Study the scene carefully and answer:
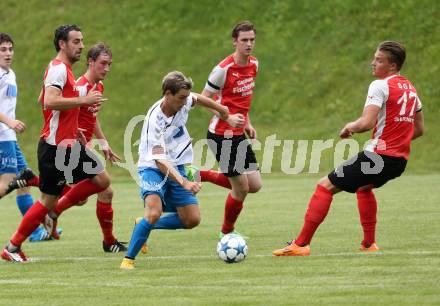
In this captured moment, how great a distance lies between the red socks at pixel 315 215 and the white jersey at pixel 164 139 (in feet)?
4.23

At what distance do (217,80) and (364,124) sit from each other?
3129mm

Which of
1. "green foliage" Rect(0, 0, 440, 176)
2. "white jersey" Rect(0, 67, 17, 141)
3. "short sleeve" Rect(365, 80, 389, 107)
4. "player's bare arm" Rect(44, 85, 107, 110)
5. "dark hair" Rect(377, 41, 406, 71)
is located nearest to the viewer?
"short sleeve" Rect(365, 80, 389, 107)

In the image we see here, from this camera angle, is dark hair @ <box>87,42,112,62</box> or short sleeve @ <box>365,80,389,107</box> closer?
short sleeve @ <box>365,80,389,107</box>

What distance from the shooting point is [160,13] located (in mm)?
31766

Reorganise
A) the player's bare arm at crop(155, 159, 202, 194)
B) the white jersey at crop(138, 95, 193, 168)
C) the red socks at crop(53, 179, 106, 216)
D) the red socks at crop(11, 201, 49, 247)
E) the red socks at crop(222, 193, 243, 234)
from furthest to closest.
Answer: the red socks at crop(222, 193, 243, 234)
the red socks at crop(53, 179, 106, 216)
the red socks at crop(11, 201, 49, 247)
the white jersey at crop(138, 95, 193, 168)
the player's bare arm at crop(155, 159, 202, 194)

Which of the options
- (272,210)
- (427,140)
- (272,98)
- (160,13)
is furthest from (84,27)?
(272,210)

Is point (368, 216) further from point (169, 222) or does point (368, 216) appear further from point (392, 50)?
point (169, 222)

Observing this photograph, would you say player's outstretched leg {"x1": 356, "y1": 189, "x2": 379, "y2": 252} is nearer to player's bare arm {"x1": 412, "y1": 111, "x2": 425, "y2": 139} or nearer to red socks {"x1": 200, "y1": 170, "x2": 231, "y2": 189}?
player's bare arm {"x1": 412, "y1": 111, "x2": 425, "y2": 139}

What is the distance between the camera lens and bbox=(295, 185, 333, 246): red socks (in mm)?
9742

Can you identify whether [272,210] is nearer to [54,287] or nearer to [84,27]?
[54,287]

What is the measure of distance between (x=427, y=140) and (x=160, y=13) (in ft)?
33.4

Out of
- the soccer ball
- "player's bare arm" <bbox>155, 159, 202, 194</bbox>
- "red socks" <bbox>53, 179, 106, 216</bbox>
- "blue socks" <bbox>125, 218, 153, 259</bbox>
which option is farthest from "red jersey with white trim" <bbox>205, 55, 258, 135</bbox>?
"blue socks" <bbox>125, 218, 153, 259</bbox>

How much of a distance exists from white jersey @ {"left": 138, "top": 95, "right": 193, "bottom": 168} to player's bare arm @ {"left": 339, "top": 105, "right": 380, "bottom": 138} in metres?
1.53

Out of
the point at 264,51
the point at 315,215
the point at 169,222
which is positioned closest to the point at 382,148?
the point at 315,215
